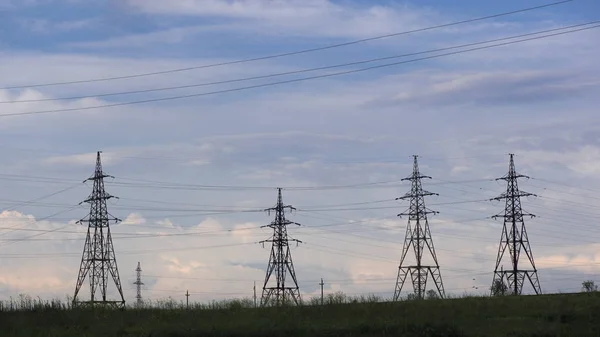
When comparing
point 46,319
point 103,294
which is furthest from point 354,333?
point 103,294

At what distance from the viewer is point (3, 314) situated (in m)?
49.4

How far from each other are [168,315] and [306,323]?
797 centimetres

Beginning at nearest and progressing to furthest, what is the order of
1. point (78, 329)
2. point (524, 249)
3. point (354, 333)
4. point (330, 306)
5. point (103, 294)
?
point (354, 333), point (78, 329), point (330, 306), point (103, 294), point (524, 249)

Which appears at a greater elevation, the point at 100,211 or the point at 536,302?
the point at 100,211

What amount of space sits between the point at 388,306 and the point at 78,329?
15.8m

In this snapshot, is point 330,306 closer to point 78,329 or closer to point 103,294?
point 78,329

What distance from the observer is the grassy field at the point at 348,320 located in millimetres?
42406

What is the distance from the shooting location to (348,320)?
44.9 m

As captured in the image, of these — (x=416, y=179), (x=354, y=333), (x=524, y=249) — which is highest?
(x=416, y=179)

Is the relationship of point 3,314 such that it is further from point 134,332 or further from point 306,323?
point 306,323

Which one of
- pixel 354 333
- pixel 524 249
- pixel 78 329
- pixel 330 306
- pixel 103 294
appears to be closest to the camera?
pixel 354 333

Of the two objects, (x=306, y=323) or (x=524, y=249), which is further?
(x=524, y=249)

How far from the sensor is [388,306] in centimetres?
4766

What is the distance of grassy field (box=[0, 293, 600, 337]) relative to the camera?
4241cm
